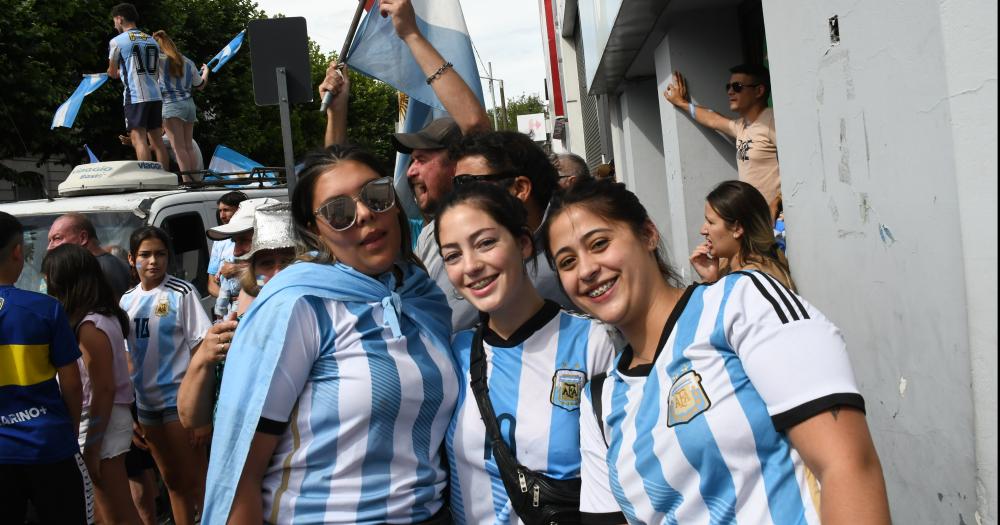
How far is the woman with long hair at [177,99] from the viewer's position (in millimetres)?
10727

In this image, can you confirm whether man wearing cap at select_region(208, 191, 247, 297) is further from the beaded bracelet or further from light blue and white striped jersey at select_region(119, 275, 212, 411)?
the beaded bracelet

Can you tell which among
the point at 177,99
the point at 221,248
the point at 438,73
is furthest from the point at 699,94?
the point at 177,99

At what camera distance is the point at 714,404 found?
1722 mm

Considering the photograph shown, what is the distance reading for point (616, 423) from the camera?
200 cm

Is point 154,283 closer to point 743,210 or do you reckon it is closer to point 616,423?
A: point 743,210

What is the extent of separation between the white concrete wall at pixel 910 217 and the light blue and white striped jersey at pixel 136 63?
28.6ft

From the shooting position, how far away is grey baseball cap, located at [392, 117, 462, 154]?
3.42 metres

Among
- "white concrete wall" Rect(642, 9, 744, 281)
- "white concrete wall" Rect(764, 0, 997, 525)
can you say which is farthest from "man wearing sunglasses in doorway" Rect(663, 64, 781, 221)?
"white concrete wall" Rect(764, 0, 997, 525)

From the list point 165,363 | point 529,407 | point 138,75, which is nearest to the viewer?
point 529,407

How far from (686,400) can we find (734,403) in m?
0.10

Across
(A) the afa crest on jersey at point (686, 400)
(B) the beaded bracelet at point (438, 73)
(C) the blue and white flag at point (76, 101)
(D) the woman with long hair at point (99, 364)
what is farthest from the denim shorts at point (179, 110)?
(A) the afa crest on jersey at point (686, 400)

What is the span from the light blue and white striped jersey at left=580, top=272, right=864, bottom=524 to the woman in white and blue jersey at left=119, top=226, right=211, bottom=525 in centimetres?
426

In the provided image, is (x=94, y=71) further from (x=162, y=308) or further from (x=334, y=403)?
(x=334, y=403)

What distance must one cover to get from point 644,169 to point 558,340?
25.6 feet
